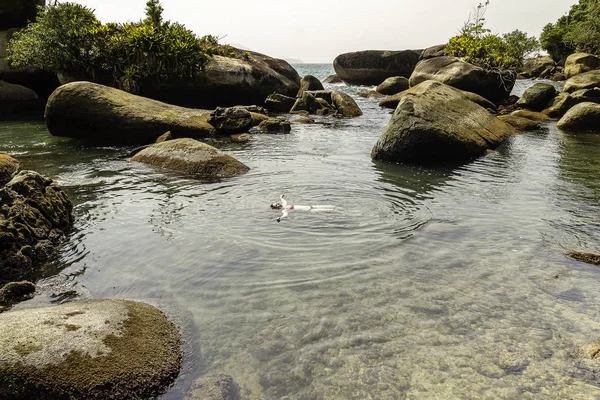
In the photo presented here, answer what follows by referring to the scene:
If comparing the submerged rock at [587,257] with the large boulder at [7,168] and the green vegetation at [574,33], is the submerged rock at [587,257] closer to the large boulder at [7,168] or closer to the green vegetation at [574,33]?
the large boulder at [7,168]

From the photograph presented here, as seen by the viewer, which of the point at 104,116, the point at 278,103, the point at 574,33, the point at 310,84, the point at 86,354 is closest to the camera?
the point at 86,354

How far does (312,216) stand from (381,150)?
5347mm

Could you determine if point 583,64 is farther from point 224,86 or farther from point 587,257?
point 587,257

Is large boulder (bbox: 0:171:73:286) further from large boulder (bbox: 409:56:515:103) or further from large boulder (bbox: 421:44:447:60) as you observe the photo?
large boulder (bbox: 421:44:447:60)

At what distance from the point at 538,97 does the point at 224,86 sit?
54.3ft

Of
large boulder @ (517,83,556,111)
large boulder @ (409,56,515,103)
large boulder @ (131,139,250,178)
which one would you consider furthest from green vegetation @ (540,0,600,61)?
large boulder @ (131,139,250,178)

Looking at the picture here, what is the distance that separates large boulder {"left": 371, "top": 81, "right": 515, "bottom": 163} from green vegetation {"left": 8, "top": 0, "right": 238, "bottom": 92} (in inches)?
494

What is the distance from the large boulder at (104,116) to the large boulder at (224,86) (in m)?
6.28

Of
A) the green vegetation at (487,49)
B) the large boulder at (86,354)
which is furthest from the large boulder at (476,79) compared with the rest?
the large boulder at (86,354)

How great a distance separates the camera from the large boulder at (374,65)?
39969 mm

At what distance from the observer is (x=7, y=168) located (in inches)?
384

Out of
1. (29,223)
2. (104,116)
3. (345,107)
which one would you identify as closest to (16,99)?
(104,116)

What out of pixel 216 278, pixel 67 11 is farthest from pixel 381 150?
pixel 67 11

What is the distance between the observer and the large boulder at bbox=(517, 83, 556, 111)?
21.7 m
